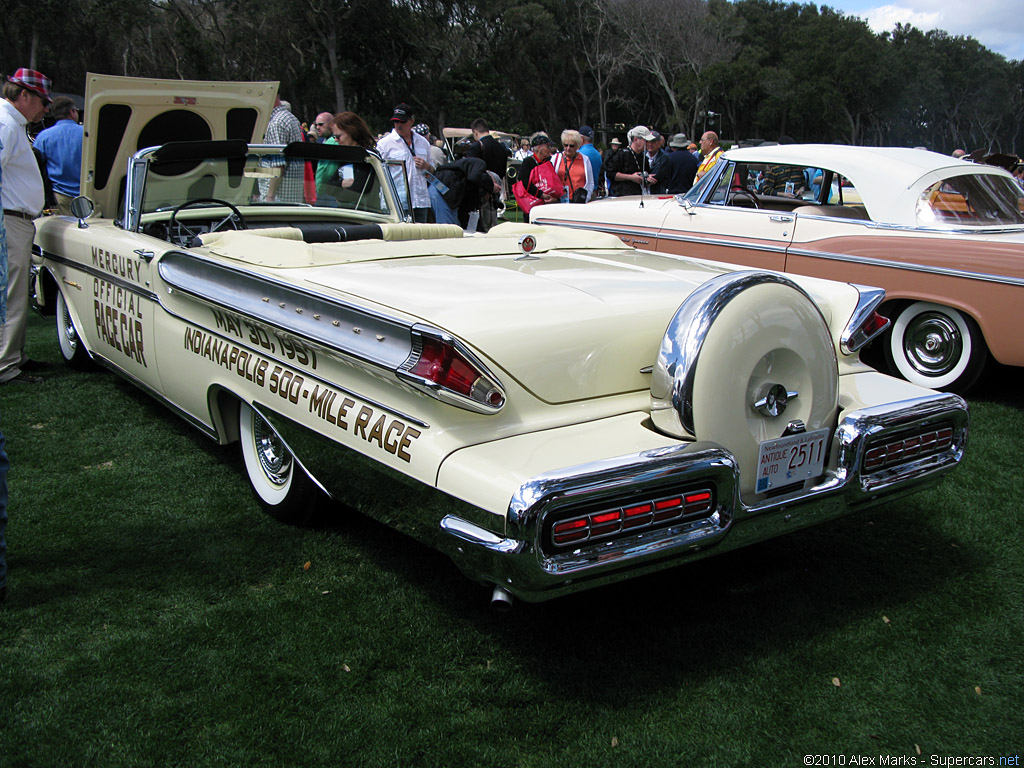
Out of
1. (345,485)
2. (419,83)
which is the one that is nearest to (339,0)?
(419,83)

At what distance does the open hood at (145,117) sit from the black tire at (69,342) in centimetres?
85

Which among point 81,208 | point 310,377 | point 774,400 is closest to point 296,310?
point 310,377

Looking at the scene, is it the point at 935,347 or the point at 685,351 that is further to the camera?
the point at 935,347

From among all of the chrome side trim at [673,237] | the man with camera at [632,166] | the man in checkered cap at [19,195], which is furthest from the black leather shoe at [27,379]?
Result: the man with camera at [632,166]

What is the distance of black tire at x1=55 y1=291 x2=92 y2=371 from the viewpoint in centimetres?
523

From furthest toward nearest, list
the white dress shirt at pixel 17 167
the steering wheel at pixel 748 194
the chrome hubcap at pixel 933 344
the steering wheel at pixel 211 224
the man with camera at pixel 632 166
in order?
the man with camera at pixel 632 166 → the steering wheel at pixel 748 194 → the chrome hubcap at pixel 933 344 → the white dress shirt at pixel 17 167 → the steering wheel at pixel 211 224

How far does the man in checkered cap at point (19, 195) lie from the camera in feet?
15.3

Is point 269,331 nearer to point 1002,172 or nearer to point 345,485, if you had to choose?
point 345,485

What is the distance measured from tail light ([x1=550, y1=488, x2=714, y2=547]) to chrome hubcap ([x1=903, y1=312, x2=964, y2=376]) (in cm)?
383

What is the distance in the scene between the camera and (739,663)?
247 cm

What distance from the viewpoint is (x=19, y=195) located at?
4887mm

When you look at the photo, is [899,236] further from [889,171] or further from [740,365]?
[740,365]

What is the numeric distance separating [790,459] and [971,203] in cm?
392

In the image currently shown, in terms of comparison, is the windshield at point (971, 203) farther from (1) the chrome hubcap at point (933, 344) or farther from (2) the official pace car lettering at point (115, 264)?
(2) the official pace car lettering at point (115, 264)
